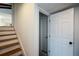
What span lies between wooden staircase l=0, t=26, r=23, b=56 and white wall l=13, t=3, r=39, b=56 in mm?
73

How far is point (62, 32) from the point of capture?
5.76ft

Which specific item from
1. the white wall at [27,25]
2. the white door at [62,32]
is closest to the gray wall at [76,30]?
the white door at [62,32]

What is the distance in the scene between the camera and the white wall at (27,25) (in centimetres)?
159

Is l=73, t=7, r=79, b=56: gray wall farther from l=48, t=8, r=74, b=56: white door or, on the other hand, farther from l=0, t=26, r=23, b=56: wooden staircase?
l=0, t=26, r=23, b=56: wooden staircase

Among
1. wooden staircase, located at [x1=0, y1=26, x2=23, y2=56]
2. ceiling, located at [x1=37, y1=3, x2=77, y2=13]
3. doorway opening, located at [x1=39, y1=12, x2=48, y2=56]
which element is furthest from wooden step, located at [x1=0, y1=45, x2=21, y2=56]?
ceiling, located at [x1=37, y1=3, x2=77, y2=13]

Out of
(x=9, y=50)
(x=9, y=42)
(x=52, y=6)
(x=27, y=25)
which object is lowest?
(x=9, y=50)

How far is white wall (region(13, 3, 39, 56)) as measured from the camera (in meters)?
1.59

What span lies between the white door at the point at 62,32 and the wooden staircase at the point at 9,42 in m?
0.50

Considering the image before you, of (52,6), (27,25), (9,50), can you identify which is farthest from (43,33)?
(9,50)

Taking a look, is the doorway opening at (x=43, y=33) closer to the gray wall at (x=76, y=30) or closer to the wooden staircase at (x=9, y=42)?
the wooden staircase at (x=9, y=42)

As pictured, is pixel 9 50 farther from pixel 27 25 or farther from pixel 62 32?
pixel 62 32

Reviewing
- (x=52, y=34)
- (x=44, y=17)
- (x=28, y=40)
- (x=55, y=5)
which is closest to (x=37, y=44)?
(x=28, y=40)

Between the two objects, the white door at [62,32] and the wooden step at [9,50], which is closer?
the wooden step at [9,50]

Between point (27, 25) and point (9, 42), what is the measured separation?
342 millimetres
